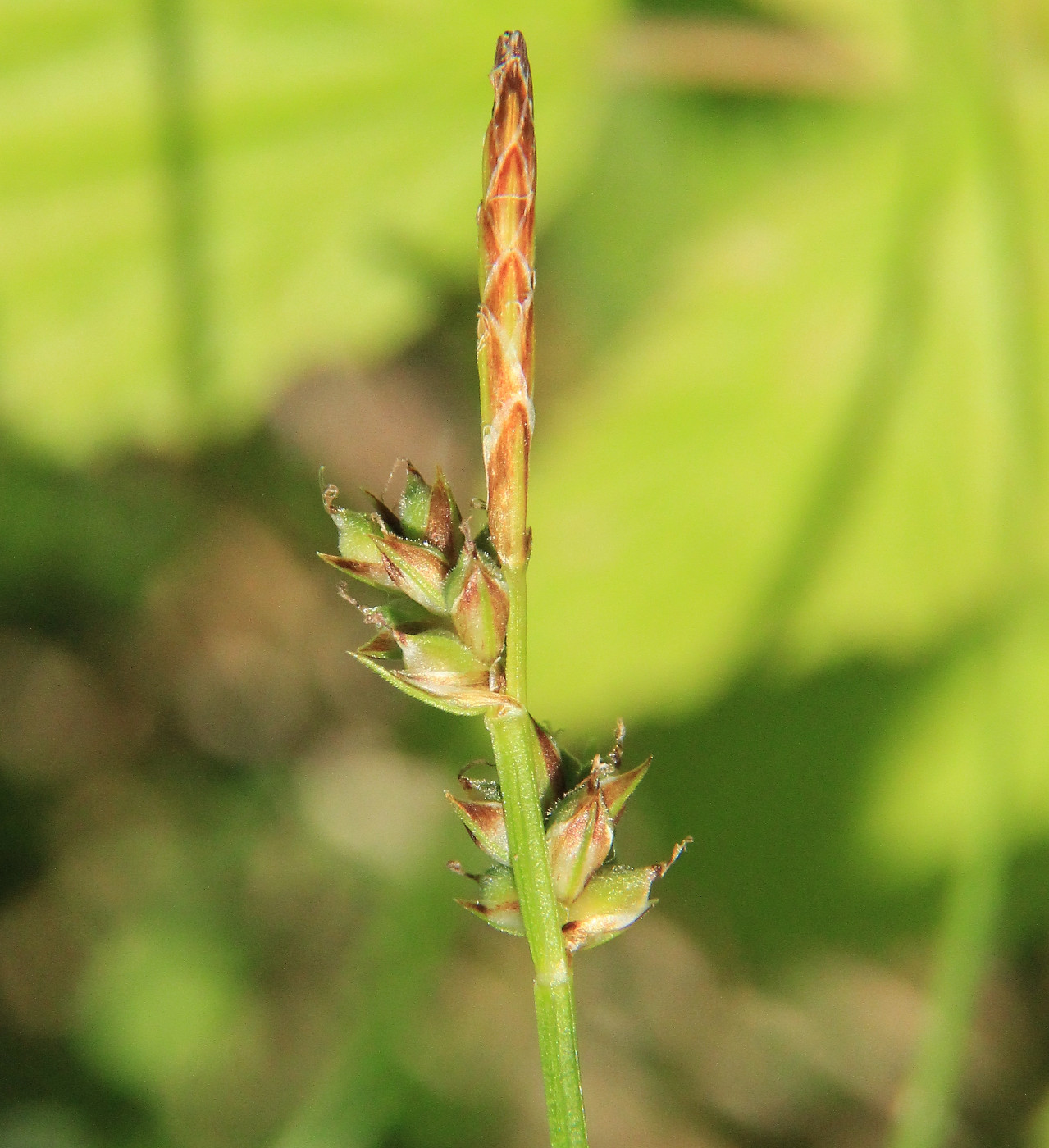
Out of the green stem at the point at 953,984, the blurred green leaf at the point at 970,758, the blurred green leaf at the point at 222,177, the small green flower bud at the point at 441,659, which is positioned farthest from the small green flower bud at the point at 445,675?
the blurred green leaf at the point at 222,177

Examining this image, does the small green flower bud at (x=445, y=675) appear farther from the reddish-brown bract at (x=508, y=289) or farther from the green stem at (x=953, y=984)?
the green stem at (x=953, y=984)

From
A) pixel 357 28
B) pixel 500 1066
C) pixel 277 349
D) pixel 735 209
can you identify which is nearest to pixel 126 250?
pixel 277 349

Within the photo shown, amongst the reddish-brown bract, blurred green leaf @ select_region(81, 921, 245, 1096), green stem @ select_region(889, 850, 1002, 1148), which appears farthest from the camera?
blurred green leaf @ select_region(81, 921, 245, 1096)

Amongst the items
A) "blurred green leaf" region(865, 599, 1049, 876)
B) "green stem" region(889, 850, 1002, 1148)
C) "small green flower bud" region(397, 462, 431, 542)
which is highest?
"small green flower bud" region(397, 462, 431, 542)

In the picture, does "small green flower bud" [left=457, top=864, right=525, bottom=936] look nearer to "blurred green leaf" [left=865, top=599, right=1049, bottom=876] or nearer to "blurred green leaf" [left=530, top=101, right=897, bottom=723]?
"blurred green leaf" [left=530, top=101, right=897, bottom=723]

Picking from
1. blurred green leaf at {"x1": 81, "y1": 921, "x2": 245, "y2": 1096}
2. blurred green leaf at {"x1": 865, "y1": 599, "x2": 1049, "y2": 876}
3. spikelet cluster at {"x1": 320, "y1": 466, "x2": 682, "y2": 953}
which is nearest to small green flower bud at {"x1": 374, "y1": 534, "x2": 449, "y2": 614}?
spikelet cluster at {"x1": 320, "y1": 466, "x2": 682, "y2": 953}

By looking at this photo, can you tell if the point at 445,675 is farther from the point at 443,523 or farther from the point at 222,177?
the point at 222,177

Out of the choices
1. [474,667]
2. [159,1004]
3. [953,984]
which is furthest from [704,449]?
[159,1004]
